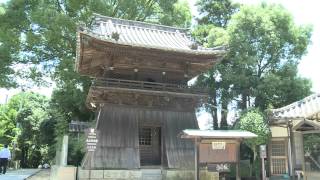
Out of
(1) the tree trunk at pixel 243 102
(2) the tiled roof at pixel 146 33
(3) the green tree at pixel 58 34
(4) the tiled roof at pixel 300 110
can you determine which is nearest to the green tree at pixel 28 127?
(3) the green tree at pixel 58 34

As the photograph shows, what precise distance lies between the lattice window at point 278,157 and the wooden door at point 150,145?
6.63 meters

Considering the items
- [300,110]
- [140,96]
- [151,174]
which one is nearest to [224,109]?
[300,110]

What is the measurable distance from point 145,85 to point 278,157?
8694mm

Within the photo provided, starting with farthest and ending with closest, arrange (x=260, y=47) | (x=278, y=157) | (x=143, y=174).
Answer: (x=260, y=47)
(x=278, y=157)
(x=143, y=174)

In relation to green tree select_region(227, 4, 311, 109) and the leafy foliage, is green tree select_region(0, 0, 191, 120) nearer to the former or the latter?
green tree select_region(227, 4, 311, 109)

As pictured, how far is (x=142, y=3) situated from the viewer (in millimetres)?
28953

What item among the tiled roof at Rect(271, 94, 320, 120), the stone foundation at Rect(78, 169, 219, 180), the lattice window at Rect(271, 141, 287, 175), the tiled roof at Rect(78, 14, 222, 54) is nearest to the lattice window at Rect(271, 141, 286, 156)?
the lattice window at Rect(271, 141, 287, 175)

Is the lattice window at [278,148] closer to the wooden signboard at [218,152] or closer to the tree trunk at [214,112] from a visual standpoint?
the wooden signboard at [218,152]

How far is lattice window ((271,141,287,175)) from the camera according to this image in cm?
1997

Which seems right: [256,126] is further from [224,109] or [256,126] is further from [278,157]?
[224,109]

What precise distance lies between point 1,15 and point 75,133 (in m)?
11.2

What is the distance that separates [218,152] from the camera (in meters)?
15.2

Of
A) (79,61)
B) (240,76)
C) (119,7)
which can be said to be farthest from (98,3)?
(240,76)

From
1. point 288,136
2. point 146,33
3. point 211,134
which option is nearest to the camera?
point 211,134
